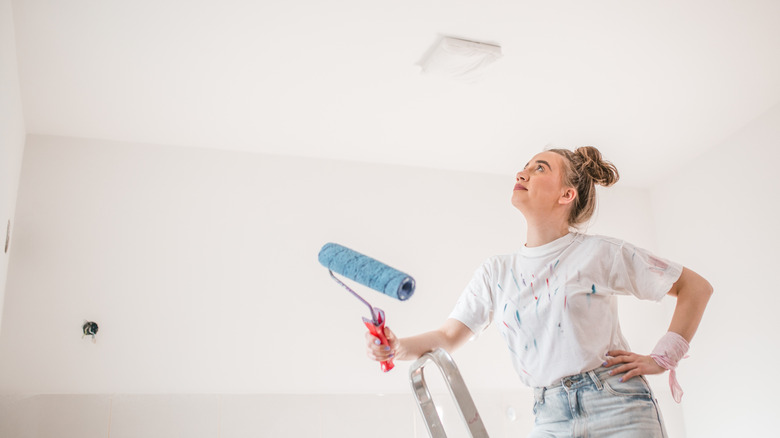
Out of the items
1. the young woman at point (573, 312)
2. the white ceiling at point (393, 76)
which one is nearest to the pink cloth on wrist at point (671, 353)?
the young woman at point (573, 312)

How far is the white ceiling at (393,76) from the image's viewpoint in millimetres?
2154

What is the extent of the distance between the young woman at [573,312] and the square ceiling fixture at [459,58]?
2.44 feet

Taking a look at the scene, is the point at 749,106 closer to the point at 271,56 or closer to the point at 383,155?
the point at 383,155

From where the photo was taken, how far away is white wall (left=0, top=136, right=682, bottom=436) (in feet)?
8.55

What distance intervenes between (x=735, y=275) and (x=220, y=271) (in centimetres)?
241

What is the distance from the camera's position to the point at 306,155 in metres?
3.15

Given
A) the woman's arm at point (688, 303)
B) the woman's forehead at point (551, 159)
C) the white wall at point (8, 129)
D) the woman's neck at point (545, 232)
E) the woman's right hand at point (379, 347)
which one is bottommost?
the woman's right hand at point (379, 347)

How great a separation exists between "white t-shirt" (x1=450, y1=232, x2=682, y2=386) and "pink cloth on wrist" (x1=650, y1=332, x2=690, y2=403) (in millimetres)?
82

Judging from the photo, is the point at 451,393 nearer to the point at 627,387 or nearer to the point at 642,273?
the point at 627,387

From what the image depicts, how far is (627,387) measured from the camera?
4.45 ft

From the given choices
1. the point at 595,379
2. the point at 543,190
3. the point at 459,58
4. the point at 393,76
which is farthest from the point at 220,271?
the point at 595,379

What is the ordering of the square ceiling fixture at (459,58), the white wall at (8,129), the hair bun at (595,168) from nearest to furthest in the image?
1. the hair bun at (595,168)
2. the white wall at (8,129)
3. the square ceiling fixture at (459,58)

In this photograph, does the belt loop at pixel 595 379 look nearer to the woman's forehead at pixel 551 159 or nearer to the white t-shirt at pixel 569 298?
the white t-shirt at pixel 569 298

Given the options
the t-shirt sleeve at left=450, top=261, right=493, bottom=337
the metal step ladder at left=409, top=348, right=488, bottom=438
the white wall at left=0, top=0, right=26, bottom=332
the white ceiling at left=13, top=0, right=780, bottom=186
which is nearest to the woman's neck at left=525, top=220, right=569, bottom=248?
the t-shirt sleeve at left=450, top=261, right=493, bottom=337
